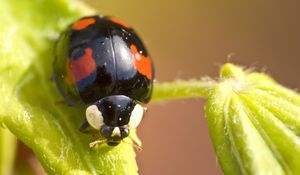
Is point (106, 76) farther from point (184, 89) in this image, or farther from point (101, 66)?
point (184, 89)

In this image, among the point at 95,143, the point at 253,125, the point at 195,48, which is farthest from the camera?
the point at 195,48

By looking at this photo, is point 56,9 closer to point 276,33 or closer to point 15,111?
point 15,111

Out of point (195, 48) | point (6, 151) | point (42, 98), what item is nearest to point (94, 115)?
point (42, 98)

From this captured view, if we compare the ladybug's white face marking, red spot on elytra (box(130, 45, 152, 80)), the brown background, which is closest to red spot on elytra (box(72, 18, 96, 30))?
red spot on elytra (box(130, 45, 152, 80))

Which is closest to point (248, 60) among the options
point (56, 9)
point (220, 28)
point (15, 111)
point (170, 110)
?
point (220, 28)

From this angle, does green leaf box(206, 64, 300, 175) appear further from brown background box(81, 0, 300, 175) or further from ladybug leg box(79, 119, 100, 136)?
brown background box(81, 0, 300, 175)

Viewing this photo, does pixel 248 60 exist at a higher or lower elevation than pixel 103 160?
higher
